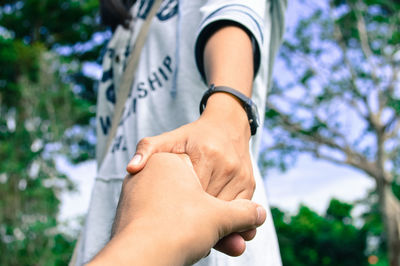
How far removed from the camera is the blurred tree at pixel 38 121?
7.68 metres

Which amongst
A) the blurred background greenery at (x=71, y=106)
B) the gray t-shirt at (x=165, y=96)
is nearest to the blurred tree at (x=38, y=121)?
the blurred background greenery at (x=71, y=106)

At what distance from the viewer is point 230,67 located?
65 cm

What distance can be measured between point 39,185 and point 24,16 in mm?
4750

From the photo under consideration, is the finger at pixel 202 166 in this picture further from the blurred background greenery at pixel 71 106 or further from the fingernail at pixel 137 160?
the blurred background greenery at pixel 71 106

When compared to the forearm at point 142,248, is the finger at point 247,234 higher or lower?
lower

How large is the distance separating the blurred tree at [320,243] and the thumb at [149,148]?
13392 mm

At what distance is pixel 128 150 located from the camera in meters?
0.96

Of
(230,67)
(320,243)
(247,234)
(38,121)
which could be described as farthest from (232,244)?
(320,243)

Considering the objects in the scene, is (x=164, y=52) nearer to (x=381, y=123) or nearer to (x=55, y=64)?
(x=55, y=64)

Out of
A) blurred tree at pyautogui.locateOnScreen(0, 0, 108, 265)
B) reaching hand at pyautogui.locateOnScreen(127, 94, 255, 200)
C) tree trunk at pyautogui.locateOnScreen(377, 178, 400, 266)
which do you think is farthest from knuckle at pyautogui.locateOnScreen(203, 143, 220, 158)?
tree trunk at pyautogui.locateOnScreen(377, 178, 400, 266)

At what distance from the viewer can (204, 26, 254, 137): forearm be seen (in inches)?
24.4

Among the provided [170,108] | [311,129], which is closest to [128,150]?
[170,108]

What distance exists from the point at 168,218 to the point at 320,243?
46.8 feet

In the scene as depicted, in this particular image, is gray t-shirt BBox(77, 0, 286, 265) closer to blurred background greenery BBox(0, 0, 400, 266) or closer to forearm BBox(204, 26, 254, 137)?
forearm BBox(204, 26, 254, 137)
